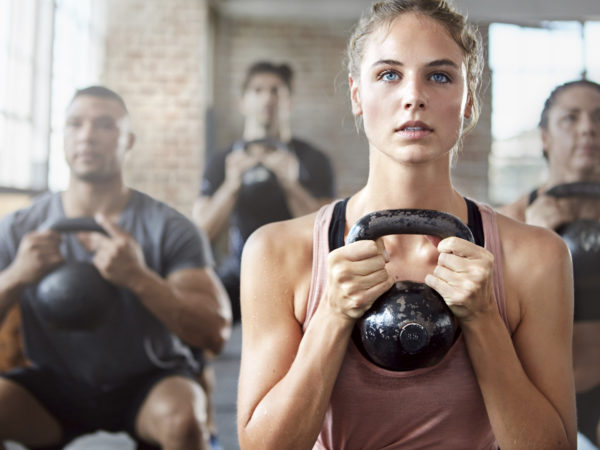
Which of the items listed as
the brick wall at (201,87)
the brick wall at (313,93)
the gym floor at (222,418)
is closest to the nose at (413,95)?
the gym floor at (222,418)

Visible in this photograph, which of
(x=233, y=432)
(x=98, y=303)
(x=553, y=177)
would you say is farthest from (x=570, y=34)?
(x=98, y=303)

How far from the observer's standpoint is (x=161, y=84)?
4305mm

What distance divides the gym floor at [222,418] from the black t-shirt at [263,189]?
0.70 meters

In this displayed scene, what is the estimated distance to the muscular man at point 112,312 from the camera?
1.82 m

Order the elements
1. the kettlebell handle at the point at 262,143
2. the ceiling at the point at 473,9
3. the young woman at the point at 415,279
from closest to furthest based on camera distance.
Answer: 1. the young woman at the point at 415,279
2. the kettlebell handle at the point at 262,143
3. the ceiling at the point at 473,9

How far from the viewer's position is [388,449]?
3.48 feet

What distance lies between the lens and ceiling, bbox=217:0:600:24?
522cm

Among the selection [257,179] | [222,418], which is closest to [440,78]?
[257,179]

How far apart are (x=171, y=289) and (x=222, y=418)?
1.10 meters

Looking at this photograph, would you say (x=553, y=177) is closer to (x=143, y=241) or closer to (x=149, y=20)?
(x=143, y=241)

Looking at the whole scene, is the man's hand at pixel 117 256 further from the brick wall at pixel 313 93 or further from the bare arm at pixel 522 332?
the brick wall at pixel 313 93

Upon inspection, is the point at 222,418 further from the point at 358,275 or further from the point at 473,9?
the point at 473,9

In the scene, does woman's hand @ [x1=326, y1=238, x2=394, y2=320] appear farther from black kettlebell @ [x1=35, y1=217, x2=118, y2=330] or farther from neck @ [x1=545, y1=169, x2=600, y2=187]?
neck @ [x1=545, y1=169, x2=600, y2=187]

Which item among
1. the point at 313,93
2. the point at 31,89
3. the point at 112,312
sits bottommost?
the point at 112,312
